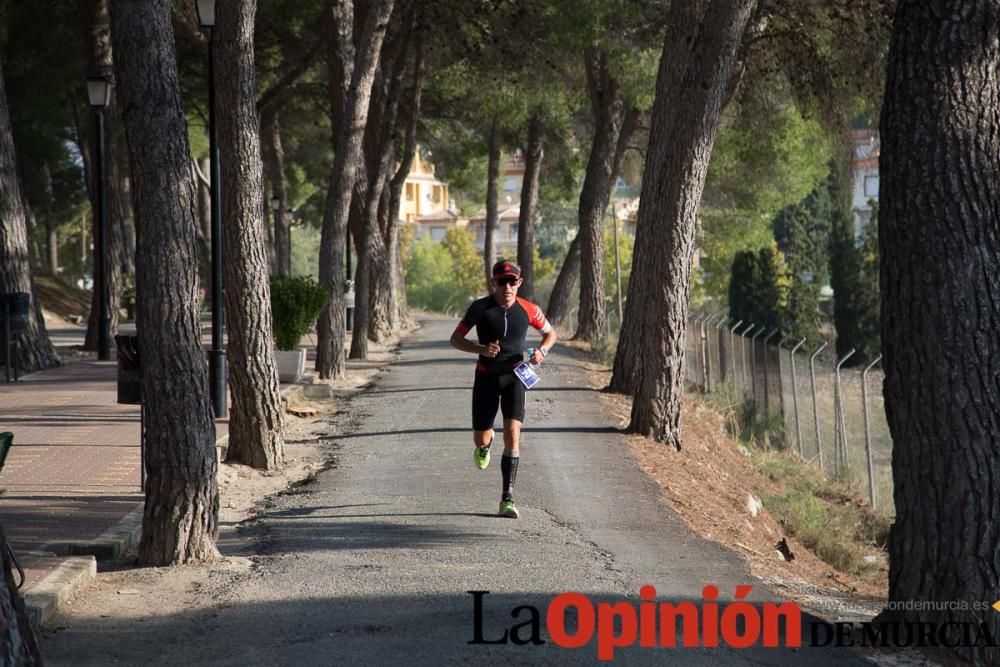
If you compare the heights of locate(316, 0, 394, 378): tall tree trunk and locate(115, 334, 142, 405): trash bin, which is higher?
locate(316, 0, 394, 378): tall tree trunk

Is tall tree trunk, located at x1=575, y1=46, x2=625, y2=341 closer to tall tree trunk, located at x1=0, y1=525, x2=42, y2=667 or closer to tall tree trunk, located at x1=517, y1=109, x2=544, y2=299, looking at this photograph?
tall tree trunk, located at x1=517, y1=109, x2=544, y2=299

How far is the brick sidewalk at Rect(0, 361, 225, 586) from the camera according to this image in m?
9.50

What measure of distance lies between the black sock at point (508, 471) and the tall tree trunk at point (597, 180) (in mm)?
19858

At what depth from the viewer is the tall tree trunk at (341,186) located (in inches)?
774

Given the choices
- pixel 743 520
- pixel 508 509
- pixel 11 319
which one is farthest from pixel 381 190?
pixel 508 509

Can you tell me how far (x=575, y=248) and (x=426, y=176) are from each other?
326 ft

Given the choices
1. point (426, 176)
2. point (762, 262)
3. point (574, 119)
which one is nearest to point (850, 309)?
point (762, 262)

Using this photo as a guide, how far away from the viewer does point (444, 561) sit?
8.57 meters

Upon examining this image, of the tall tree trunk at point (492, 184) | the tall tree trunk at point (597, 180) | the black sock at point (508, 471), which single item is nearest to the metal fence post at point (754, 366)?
the tall tree trunk at point (597, 180)

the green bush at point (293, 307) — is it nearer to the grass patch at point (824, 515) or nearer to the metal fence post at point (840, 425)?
the grass patch at point (824, 515)

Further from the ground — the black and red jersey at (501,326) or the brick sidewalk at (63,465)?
the black and red jersey at (501,326)

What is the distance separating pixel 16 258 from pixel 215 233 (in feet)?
29.5

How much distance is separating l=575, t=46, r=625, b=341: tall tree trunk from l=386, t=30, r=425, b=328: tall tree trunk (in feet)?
11.5

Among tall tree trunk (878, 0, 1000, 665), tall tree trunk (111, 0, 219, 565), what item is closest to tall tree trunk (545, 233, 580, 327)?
tall tree trunk (111, 0, 219, 565)
